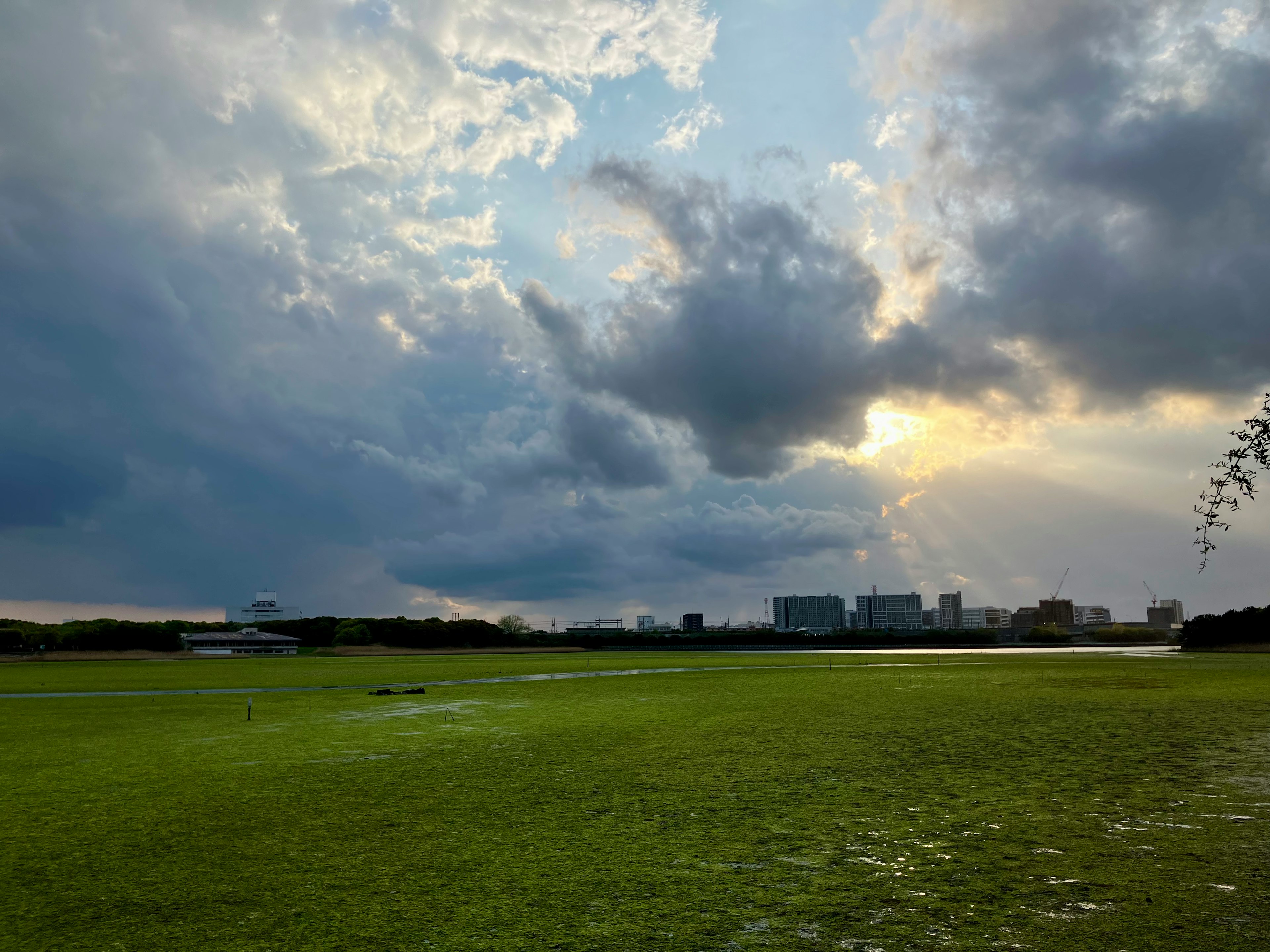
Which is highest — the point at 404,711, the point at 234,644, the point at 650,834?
the point at 650,834

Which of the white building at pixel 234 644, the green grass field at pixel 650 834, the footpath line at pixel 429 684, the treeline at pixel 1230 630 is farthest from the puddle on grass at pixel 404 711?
the white building at pixel 234 644

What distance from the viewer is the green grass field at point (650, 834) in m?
9.43

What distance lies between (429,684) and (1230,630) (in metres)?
132

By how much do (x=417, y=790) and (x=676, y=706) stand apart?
23630mm

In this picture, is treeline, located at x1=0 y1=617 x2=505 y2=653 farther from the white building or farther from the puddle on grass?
the puddle on grass

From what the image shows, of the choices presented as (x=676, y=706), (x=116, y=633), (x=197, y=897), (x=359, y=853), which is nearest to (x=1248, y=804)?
(x=359, y=853)

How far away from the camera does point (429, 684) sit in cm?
6291

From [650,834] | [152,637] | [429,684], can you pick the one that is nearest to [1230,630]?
[429,684]

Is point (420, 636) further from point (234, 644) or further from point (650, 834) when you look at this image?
point (650, 834)

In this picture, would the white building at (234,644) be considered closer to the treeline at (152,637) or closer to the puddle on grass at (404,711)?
the treeline at (152,637)

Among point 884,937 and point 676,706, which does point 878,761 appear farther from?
point 676,706

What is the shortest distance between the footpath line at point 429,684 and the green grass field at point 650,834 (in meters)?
25.2

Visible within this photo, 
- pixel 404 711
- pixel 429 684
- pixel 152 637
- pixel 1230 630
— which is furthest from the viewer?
pixel 152 637

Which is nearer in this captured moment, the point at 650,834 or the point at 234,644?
the point at 650,834
